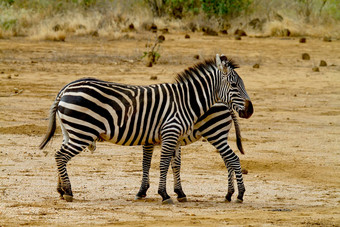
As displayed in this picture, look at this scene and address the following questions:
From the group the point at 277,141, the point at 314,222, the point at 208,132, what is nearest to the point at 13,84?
the point at 277,141

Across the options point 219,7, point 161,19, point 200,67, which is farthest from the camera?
point 161,19

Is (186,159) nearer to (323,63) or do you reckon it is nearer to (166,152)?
(166,152)

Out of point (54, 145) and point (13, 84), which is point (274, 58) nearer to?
point (13, 84)

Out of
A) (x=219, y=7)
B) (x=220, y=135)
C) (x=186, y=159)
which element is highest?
(x=219, y=7)

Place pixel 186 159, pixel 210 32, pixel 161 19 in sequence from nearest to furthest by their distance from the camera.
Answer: pixel 186 159 → pixel 210 32 → pixel 161 19

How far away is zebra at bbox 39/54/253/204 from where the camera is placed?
7.98 metres

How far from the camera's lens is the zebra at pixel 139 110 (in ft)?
26.2

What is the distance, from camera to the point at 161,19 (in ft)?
115

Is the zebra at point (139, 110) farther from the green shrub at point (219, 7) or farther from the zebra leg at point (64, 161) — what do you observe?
the green shrub at point (219, 7)

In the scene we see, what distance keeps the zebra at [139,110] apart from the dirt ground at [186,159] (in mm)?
649

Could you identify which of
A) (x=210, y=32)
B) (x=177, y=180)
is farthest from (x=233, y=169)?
(x=210, y=32)

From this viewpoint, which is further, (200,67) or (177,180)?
(200,67)

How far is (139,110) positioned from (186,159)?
2966 mm

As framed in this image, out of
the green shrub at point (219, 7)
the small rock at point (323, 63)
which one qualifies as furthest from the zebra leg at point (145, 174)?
the green shrub at point (219, 7)
